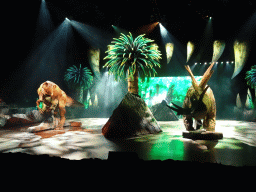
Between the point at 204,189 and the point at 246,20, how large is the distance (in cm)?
1311

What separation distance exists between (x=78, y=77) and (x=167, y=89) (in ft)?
31.2

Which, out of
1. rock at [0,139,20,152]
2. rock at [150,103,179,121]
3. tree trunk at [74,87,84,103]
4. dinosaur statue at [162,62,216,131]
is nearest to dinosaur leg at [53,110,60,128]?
rock at [0,139,20,152]

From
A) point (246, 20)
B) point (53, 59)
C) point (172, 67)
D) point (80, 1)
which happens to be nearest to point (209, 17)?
point (246, 20)

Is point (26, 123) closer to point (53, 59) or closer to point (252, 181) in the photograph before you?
point (53, 59)

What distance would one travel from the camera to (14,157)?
2535mm

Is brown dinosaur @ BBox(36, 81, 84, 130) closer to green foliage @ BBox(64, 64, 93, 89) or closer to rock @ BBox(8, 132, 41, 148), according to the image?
rock @ BBox(8, 132, 41, 148)

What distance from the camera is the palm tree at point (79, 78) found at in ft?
57.2

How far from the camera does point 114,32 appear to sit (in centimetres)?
1532

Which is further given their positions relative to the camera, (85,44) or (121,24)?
(85,44)

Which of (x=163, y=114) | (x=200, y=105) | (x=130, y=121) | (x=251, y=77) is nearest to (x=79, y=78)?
(x=163, y=114)

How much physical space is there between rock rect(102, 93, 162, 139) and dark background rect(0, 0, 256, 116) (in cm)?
641

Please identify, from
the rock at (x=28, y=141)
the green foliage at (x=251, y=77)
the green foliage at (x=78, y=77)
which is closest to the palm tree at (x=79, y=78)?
the green foliage at (x=78, y=77)

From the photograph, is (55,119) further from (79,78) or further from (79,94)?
(79,94)

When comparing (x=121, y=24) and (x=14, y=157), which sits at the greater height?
(x=121, y=24)
